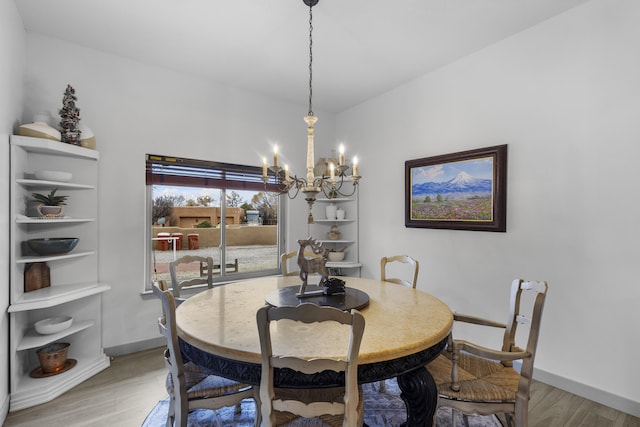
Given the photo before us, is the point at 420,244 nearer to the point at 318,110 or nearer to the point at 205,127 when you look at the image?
the point at 318,110

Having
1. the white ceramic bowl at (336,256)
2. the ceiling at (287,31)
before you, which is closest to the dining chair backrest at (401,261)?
the white ceramic bowl at (336,256)

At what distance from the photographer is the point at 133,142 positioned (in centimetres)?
306

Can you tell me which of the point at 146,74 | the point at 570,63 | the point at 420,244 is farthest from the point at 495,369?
the point at 146,74

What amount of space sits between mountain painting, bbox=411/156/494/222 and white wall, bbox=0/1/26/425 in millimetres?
3460

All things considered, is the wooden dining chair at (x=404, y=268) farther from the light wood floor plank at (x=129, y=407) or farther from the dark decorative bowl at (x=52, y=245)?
the dark decorative bowl at (x=52, y=245)

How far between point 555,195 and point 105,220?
154 inches

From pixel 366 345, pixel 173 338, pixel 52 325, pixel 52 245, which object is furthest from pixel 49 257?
pixel 366 345

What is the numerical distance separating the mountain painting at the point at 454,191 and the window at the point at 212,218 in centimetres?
182

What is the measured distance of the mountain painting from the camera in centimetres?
283

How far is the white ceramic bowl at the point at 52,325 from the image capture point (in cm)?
241

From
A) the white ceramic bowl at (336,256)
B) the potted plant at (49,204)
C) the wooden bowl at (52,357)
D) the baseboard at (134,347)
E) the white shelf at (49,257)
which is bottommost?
the baseboard at (134,347)

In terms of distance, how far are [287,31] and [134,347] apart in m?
→ 3.30

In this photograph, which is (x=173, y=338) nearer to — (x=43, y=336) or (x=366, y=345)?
(x=366, y=345)

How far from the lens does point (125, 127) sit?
3018 mm
